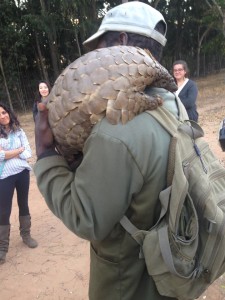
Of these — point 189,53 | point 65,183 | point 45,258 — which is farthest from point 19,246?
point 189,53

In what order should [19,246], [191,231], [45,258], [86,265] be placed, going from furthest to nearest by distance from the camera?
1. [19,246]
2. [45,258]
3. [86,265]
4. [191,231]

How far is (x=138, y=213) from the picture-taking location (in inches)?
47.1

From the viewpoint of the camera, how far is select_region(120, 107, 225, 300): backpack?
116 cm

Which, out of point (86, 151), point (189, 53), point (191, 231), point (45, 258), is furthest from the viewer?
point (189, 53)

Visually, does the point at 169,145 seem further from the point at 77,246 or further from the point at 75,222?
the point at 77,246

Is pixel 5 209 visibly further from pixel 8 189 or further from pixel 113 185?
pixel 113 185

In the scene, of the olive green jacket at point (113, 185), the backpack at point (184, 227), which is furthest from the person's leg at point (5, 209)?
the backpack at point (184, 227)

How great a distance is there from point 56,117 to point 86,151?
168 mm

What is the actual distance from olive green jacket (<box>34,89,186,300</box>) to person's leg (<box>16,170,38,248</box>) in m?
2.69

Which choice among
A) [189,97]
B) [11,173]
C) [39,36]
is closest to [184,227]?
[11,173]

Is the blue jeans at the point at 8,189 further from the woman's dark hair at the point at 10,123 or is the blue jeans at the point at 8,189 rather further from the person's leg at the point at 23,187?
the woman's dark hair at the point at 10,123

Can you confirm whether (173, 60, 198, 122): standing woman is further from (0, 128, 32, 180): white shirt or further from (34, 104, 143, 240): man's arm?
(34, 104, 143, 240): man's arm

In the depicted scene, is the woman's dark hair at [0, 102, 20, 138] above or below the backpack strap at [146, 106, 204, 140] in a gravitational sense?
below

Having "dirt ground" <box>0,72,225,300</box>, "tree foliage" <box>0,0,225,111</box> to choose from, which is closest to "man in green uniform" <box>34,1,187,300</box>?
"dirt ground" <box>0,72,225,300</box>
